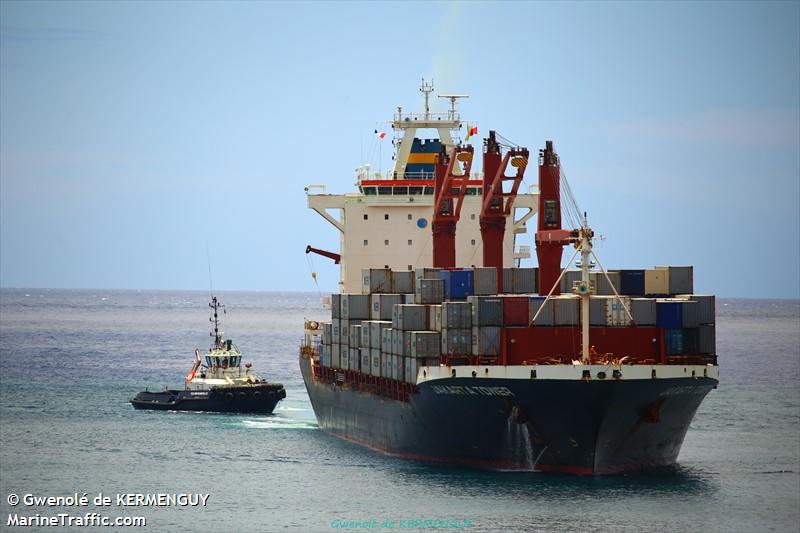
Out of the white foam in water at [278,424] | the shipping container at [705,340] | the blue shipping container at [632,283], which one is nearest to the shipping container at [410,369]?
the blue shipping container at [632,283]

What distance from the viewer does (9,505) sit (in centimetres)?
3975

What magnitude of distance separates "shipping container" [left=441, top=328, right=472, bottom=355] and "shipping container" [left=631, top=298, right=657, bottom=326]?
514cm

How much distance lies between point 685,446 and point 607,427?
10.5 m

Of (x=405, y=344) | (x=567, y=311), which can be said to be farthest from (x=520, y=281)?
(x=567, y=311)

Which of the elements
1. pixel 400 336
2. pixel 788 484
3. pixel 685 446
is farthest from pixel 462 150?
pixel 788 484

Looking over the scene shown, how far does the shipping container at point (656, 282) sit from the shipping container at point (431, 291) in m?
6.90

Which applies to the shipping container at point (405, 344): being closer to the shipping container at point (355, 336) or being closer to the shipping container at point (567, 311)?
the shipping container at point (567, 311)

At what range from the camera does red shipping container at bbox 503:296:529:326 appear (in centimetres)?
4309

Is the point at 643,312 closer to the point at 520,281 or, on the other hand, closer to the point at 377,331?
the point at 520,281

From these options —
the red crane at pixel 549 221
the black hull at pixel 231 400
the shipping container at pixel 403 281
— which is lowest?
the black hull at pixel 231 400

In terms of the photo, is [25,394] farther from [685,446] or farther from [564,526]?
[564,526]

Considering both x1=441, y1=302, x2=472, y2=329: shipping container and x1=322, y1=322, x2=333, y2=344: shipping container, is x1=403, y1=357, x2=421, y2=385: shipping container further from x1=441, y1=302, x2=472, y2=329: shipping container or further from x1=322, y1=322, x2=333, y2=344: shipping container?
x1=322, y1=322, x2=333, y2=344: shipping container

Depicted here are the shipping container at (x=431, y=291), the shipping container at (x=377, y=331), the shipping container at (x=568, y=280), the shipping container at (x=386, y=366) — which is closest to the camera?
the shipping container at (x=431, y=291)

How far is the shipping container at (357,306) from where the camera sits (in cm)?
5238
